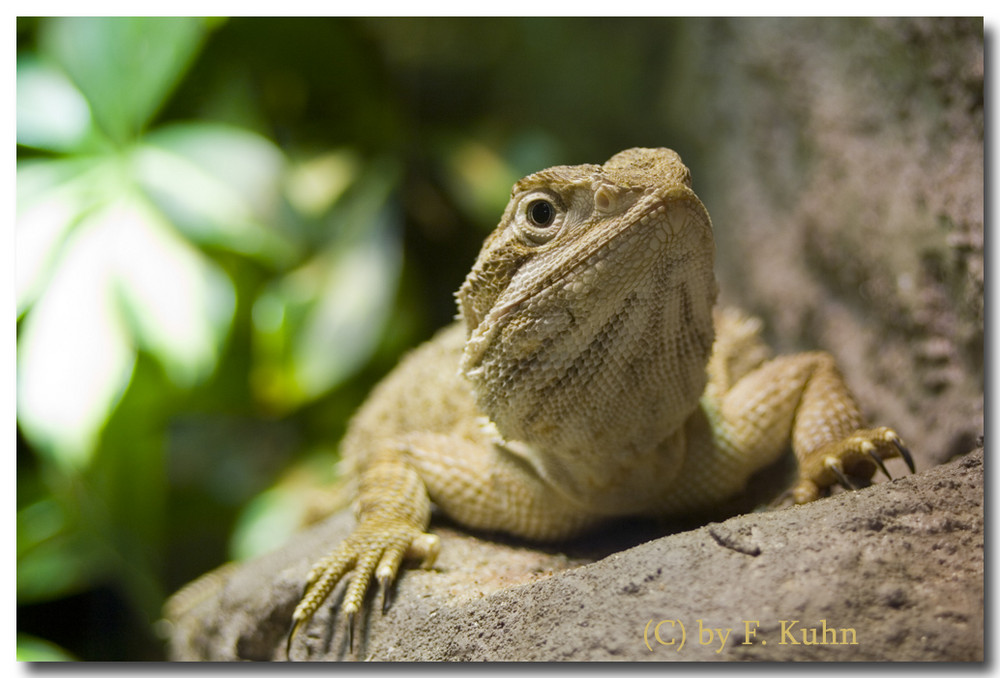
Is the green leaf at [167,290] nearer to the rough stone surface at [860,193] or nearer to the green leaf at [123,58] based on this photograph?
the green leaf at [123,58]

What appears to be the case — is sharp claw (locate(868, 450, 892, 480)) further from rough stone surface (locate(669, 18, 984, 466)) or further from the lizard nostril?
the lizard nostril

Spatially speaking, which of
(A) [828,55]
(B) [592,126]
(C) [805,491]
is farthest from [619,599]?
(A) [828,55]

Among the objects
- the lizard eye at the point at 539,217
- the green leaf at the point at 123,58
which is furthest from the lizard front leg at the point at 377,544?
the green leaf at the point at 123,58

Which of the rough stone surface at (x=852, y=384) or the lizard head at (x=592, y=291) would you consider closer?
the rough stone surface at (x=852, y=384)

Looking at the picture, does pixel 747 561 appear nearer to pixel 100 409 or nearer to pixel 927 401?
pixel 927 401

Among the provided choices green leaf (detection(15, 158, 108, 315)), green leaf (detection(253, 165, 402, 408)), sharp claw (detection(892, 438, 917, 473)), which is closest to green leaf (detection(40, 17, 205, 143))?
green leaf (detection(15, 158, 108, 315))

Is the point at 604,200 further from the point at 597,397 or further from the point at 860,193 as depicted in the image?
the point at 860,193
